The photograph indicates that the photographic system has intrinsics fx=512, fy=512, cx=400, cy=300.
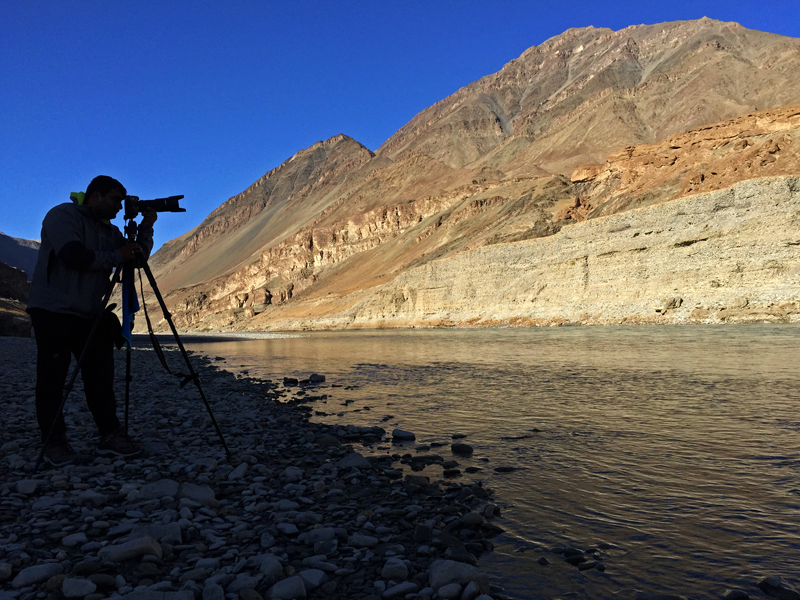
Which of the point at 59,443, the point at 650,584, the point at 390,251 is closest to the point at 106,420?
the point at 59,443

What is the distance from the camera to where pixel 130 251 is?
194 inches

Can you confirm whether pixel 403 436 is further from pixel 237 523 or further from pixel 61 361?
pixel 61 361

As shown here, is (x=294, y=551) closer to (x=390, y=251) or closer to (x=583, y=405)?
(x=583, y=405)

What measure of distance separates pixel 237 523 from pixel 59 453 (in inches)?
97.5

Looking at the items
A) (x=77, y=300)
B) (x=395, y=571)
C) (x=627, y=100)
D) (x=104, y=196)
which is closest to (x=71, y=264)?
(x=77, y=300)

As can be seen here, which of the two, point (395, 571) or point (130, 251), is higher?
point (130, 251)

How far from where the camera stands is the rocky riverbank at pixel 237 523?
2859 millimetres

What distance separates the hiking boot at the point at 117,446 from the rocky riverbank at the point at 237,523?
0.11 m

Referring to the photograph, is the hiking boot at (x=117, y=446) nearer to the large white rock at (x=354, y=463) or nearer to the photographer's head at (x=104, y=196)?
the large white rock at (x=354, y=463)

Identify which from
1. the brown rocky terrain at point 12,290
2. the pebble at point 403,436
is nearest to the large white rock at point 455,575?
the pebble at point 403,436

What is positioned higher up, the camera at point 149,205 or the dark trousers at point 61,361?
the camera at point 149,205

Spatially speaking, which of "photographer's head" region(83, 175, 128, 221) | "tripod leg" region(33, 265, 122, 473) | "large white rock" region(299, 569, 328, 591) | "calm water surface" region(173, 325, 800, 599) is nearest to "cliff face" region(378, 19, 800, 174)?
"calm water surface" region(173, 325, 800, 599)

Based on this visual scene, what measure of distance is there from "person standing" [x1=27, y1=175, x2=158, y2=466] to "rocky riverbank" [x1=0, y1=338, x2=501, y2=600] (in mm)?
426

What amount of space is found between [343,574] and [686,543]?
2.42 m
